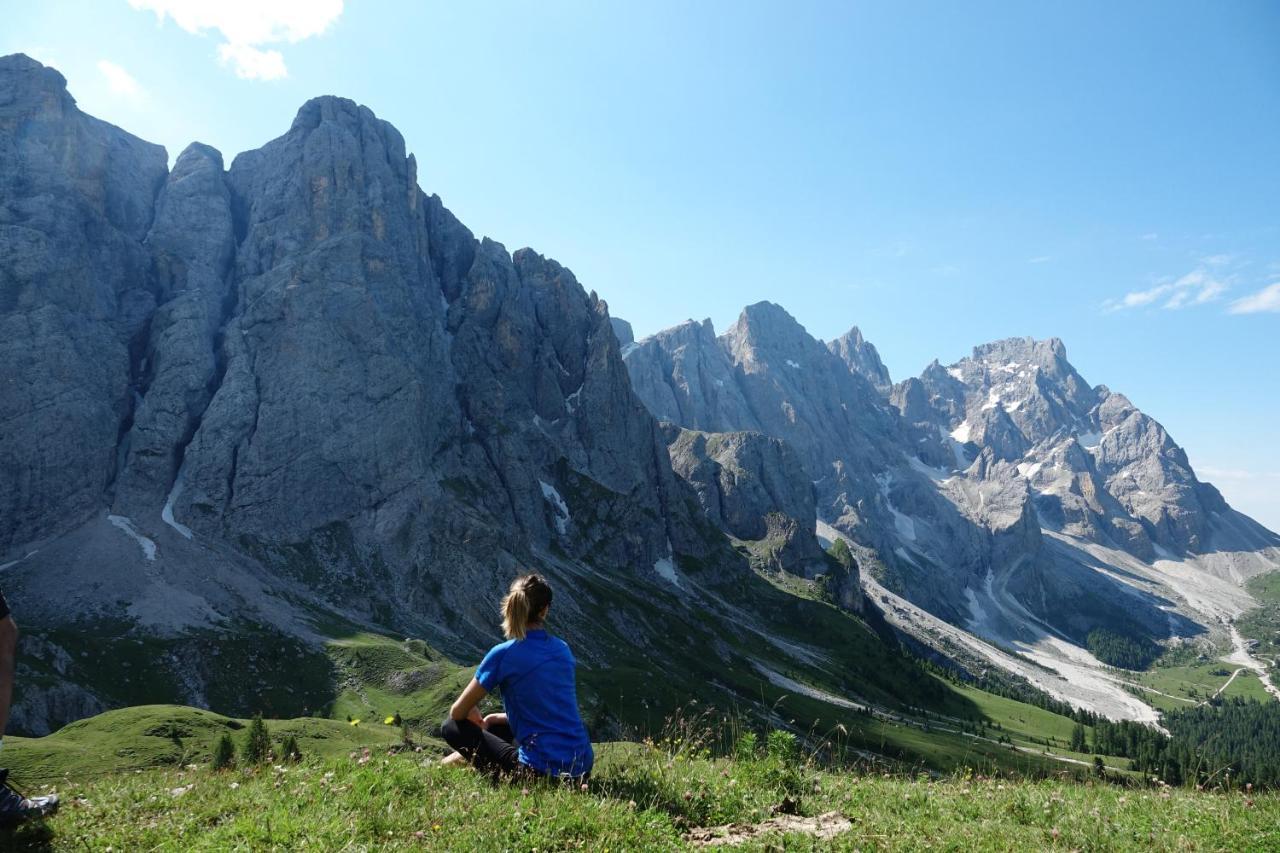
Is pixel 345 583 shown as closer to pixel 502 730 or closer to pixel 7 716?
pixel 502 730

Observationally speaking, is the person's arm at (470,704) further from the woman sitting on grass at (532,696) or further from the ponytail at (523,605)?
the ponytail at (523,605)

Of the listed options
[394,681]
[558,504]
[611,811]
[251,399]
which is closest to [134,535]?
[251,399]

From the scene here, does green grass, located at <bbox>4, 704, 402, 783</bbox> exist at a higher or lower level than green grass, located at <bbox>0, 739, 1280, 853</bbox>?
lower

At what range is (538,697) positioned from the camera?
10305 mm

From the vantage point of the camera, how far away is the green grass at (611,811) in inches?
321

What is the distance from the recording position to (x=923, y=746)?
11381 cm

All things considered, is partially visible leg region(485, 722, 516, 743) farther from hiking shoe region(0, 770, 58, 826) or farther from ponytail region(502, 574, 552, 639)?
hiking shoe region(0, 770, 58, 826)

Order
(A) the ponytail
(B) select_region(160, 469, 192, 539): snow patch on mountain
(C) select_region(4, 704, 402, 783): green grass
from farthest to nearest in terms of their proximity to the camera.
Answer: (B) select_region(160, 469, 192, 539): snow patch on mountain, (C) select_region(4, 704, 402, 783): green grass, (A) the ponytail

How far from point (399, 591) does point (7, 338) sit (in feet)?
247

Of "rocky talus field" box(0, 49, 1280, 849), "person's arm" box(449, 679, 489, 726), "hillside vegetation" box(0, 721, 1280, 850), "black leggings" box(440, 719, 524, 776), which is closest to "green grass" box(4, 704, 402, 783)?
"rocky talus field" box(0, 49, 1280, 849)

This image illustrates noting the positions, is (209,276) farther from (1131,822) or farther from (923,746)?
(1131,822)

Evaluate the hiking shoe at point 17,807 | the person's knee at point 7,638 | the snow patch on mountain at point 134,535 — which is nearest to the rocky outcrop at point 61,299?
the snow patch on mountain at point 134,535

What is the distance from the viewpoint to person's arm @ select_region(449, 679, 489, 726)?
33.8 ft

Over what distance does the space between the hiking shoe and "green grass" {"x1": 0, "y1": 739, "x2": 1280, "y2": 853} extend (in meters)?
0.19
